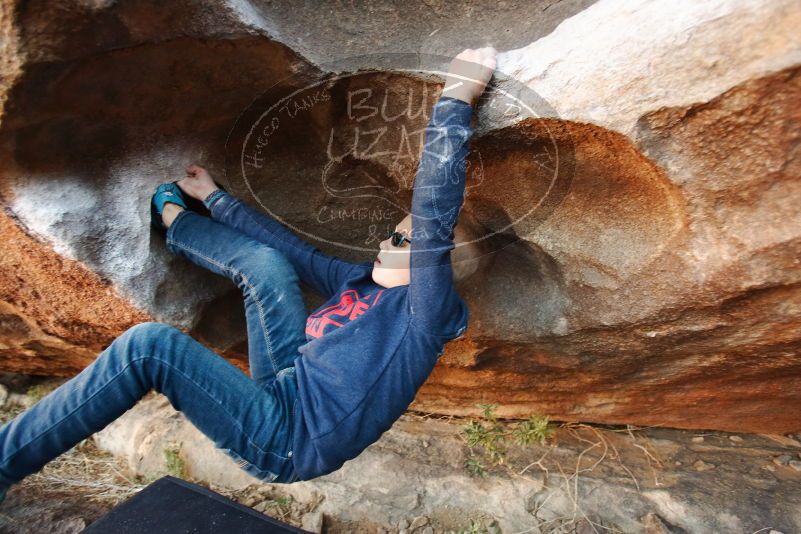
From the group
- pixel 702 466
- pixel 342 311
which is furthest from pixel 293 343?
pixel 702 466

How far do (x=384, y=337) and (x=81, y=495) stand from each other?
1.09 meters

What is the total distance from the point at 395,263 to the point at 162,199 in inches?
20.0

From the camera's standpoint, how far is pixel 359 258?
1418 mm

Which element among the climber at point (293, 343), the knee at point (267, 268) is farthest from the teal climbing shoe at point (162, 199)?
the knee at point (267, 268)

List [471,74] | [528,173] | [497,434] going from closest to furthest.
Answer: [471,74]
[528,173]
[497,434]

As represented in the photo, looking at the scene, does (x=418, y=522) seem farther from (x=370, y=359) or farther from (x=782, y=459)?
(x=782, y=459)

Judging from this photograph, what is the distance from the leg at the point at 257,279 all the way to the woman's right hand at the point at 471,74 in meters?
0.52

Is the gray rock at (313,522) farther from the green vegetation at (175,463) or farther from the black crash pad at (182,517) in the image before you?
the green vegetation at (175,463)

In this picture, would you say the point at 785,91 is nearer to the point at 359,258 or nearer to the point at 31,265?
the point at 359,258

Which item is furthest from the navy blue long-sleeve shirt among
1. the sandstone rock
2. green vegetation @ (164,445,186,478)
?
green vegetation @ (164,445,186,478)

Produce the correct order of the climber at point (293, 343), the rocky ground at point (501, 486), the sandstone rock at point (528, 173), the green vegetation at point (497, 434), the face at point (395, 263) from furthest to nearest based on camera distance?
the green vegetation at point (497, 434), the rocky ground at point (501, 486), the face at point (395, 263), the climber at point (293, 343), the sandstone rock at point (528, 173)

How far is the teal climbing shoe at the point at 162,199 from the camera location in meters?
1.18

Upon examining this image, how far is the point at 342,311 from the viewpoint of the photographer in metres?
1.20

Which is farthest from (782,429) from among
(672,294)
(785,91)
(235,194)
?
(235,194)
